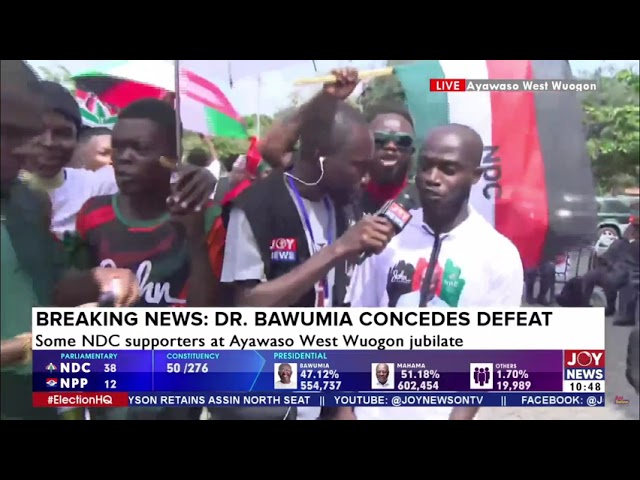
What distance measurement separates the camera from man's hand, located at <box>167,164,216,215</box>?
3.69 m

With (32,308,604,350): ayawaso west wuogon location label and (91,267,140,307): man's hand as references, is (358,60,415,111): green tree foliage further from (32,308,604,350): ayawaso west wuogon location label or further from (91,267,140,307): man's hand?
(91,267,140,307): man's hand

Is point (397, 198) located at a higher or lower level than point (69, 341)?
higher

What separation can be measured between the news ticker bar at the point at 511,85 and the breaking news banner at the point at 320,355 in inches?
44.2

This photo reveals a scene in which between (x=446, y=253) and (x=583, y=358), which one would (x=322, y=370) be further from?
(x=583, y=358)

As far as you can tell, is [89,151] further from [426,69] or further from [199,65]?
[426,69]

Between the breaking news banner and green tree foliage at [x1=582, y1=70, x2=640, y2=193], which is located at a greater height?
green tree foliage at [x1=582, y1=70, x2=640, y2=193]

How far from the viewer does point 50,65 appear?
12.3ft

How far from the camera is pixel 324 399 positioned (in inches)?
150

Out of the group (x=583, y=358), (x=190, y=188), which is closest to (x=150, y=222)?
(x=190, y=188)

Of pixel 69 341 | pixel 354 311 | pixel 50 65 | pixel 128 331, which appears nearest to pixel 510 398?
pixel 354 311

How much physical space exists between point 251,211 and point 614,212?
1.84 metres

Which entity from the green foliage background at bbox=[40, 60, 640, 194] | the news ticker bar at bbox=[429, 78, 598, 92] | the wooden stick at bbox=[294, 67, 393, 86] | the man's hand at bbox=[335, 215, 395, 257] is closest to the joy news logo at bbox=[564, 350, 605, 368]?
Result: the green foliage background at bbox=[40, 60, 640, 194]

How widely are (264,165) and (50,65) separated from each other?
3.96ft

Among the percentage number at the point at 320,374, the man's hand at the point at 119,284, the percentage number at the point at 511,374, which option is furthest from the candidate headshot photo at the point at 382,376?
the man's hand at the point at 119,284
